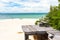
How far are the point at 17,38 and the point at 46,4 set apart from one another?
96.4ft

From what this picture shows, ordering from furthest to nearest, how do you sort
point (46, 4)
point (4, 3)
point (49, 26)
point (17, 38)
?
1. point (4, 3)
2. point (46, 4)
3. point (17, 38)
4. point (49, 26)

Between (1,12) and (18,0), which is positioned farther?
(18,0)

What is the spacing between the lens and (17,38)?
28.6ft

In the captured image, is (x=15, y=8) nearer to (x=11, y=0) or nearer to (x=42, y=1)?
(x=11, y=0)

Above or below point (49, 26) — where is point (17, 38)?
below

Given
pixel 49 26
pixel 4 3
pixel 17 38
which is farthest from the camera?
pixel 4 3

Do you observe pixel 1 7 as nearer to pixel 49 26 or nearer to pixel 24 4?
pixel 24 4

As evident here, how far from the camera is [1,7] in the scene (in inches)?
1590

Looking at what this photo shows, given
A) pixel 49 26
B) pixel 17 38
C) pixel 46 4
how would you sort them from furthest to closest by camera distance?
pixel 46 4 → pixel 17 38 → pixel 49 26

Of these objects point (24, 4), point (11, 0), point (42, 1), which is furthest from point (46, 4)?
point (11, 0)

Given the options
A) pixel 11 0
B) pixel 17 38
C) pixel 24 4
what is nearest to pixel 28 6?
pixel 24 4

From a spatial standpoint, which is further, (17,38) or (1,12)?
(1,12)

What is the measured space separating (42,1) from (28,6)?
283 centimetres

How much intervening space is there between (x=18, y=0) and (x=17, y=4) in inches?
40.6
